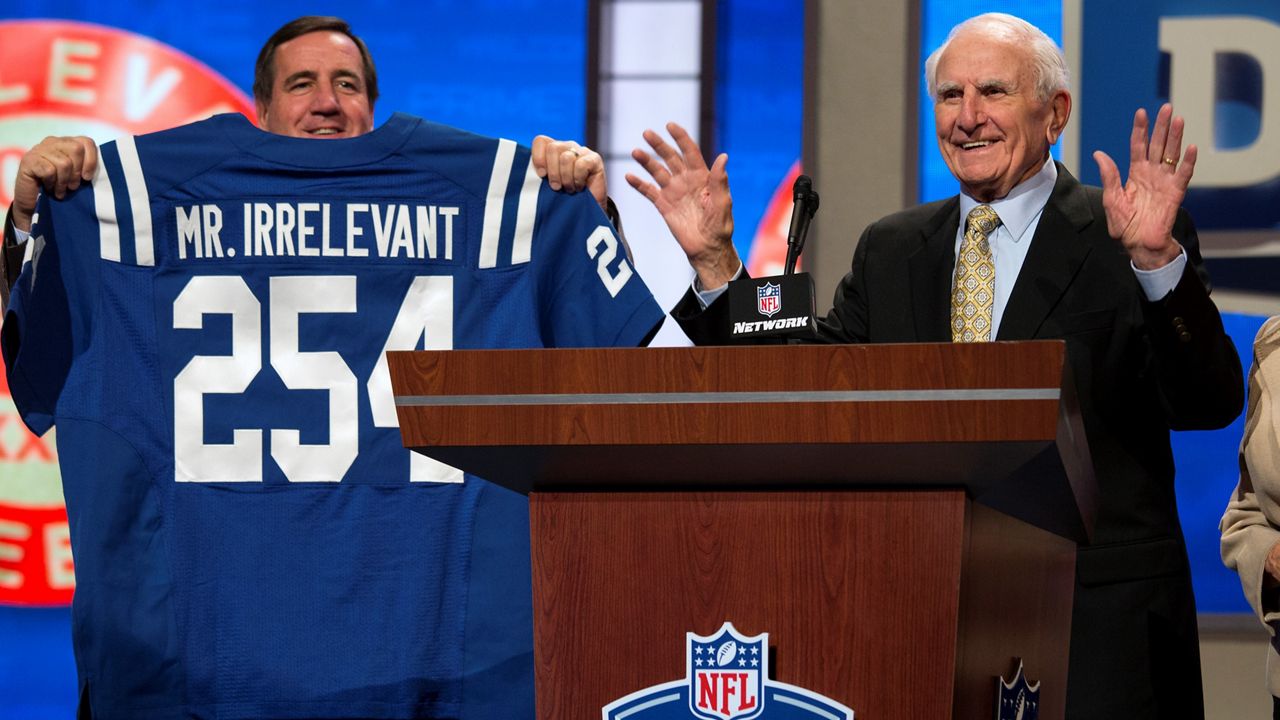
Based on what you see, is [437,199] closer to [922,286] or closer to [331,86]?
[331,86]

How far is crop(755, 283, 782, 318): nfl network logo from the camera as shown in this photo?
1.38 metres

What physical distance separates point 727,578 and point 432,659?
1.09 metres

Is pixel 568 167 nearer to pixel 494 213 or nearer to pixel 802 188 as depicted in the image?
pixel 494 213

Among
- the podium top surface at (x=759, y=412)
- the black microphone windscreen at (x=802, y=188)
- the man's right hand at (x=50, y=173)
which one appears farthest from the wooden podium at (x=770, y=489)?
the man's right hand at (x=50, y=173)

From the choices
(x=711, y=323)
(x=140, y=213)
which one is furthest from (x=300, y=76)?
(x=711, y=323)

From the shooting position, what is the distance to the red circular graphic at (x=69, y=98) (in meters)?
3.75

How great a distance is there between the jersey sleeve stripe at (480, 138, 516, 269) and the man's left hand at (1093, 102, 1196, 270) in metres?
0.95

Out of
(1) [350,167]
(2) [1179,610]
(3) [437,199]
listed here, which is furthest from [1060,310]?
(1) [350,167]

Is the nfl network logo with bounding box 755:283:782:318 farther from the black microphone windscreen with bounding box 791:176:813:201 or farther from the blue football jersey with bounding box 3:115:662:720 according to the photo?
the blue football jersey with bounding box 3:115:662:720

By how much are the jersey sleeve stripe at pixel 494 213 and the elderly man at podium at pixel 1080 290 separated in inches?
15.2

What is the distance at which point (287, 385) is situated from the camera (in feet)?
7.23

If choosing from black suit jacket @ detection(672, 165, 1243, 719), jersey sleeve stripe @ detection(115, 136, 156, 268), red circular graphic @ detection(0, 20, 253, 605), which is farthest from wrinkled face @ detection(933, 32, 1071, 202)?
red circular graphic @ detection(0, 20, 253, 605)

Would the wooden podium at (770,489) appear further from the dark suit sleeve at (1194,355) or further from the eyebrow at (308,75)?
the eyebrow at (308,75)

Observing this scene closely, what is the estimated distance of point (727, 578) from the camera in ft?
3.82
